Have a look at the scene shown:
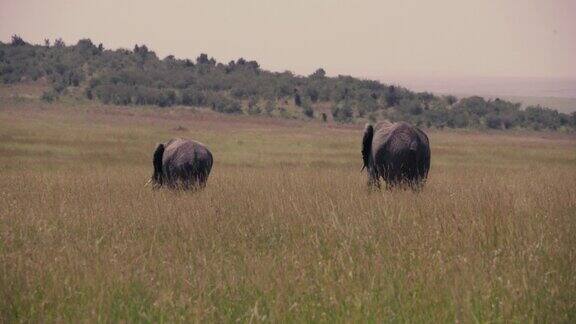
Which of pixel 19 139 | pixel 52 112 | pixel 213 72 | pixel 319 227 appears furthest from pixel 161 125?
pixel 319 227

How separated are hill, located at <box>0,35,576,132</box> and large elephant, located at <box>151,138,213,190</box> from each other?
44540 mm

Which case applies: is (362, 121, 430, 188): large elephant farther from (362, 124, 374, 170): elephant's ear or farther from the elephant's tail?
the elephant's tail

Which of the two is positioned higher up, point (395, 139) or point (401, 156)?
point (395, 139)

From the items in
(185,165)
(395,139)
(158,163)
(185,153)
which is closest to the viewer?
(395,139)

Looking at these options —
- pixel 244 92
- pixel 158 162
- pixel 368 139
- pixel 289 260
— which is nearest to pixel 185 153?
pixel 158 162

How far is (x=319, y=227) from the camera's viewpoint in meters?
7.86

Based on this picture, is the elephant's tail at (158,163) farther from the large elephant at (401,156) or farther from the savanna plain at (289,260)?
the large elephant at (401,156)

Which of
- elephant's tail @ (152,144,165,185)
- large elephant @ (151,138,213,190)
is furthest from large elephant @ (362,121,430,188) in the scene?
elephant's tail @ (152,144,165,185)

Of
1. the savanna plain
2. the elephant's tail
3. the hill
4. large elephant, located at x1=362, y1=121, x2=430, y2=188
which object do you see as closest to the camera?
the savanna plain

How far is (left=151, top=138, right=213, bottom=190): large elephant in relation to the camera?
49.4ft

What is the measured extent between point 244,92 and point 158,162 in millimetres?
54534

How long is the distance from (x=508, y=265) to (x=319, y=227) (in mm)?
2559

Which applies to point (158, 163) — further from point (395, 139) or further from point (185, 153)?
point (395, 139)

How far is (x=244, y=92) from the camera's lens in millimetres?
70062
